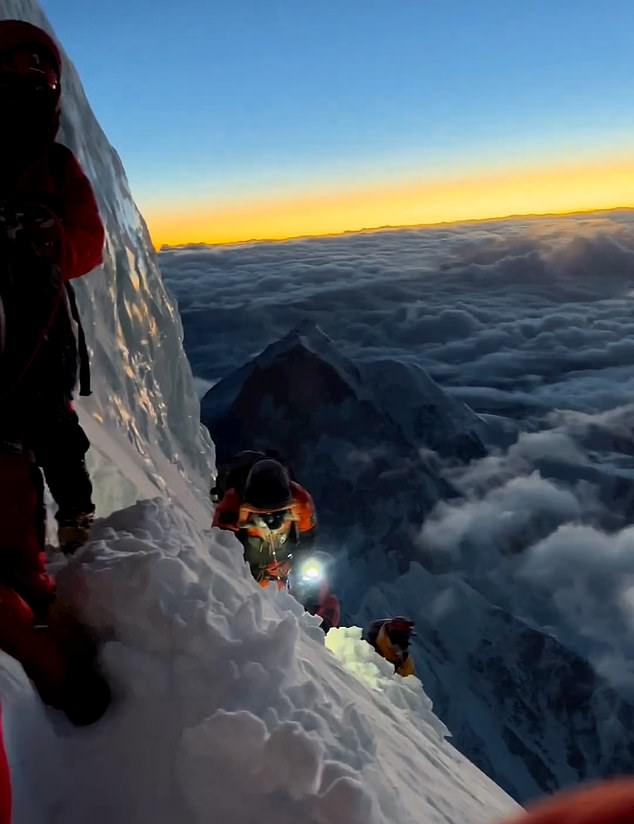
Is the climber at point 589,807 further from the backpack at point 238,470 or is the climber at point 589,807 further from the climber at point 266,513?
the backpack at point 238,470

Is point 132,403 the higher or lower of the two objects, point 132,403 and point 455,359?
the higher

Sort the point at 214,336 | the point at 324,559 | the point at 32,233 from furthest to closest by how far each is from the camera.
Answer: the point at 214,336, the point at 324,559, the point at 32,233

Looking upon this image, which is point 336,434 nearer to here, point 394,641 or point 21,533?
point 394,641

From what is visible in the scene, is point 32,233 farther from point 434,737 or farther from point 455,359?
point 455,359

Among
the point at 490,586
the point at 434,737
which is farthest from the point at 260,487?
the point at 490,586

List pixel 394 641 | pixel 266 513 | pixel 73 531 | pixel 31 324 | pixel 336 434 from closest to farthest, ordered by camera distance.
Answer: pixel 31 324
pixel 73 531
pixel 266 513
pixel 394 641
pixel 336 434

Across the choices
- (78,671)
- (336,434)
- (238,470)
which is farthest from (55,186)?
(336,434)
